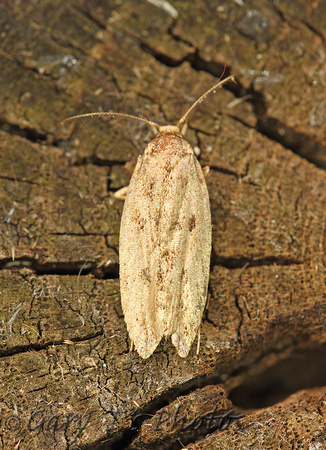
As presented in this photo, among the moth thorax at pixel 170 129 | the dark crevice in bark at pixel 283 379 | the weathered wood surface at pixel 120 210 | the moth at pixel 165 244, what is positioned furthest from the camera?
the moth thorax at pixel 170 129

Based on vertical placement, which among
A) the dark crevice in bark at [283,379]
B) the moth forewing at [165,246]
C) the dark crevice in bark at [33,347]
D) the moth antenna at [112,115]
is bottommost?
the dark crevice in bark at [283,379]

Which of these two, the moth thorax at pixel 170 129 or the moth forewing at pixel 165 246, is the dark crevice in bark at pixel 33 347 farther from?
the moth thorax at pixel 170 129

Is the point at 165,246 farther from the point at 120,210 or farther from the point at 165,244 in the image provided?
the point at 120,210

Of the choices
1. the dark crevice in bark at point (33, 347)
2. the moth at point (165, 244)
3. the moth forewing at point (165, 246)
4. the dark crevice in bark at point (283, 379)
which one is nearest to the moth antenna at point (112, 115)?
the moth at point (165, 244)

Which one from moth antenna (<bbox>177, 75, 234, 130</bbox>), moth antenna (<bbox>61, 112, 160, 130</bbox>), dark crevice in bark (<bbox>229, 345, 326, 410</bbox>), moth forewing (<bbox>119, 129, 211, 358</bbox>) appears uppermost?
moth antenna (<bbox>177, 75, 234, 130</bbox>)

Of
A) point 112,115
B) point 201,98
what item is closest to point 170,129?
point 201,98

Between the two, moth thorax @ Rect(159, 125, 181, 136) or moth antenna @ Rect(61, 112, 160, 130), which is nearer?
moth antenna @ Rect(61, 112, 160, 130)

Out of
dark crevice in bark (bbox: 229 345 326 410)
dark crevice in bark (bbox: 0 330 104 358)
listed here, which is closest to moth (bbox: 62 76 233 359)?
dark crevice in bark (bbox: 0 330 104 358)

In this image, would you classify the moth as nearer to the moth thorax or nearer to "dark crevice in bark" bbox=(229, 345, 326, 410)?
the moth thorax

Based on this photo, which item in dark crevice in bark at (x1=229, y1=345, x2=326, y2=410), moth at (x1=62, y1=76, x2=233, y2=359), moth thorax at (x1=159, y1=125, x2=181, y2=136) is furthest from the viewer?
moth thorax at (x1=159, y1=125, x2=181, y2=136)
